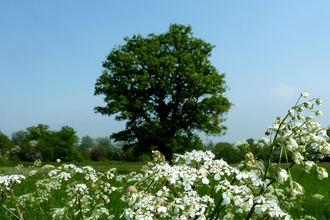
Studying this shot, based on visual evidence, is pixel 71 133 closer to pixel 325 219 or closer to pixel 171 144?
pixel 171 144

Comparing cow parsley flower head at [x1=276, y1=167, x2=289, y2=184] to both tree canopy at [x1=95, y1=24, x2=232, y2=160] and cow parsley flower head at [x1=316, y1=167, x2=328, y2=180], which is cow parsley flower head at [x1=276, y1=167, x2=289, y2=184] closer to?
cow parsley flower head at [x1=316, y1=167, x2=328, y2=180]

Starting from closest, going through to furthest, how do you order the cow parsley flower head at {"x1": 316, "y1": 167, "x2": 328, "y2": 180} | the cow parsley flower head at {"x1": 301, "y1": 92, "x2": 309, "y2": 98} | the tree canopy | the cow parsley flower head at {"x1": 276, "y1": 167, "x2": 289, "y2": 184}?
the cow parsley flower head at {"x1": 276, "y1": 167, "x2": 289, "y2": 184}
the cow parsley flower head at {"x1": 316, "y1": 167, "x2": 328, "y2": 180}
the cow parsley flower head at {"x1": 301, "y1": 92, "x2": 309, "y2": 98}
the tree canopy

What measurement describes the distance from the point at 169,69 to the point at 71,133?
3872 cm

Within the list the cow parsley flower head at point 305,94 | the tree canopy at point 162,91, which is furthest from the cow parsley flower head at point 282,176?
the tree canopy at point 162,91

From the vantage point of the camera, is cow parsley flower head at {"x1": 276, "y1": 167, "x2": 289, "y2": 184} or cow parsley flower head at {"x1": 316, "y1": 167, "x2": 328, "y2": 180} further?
cow parsley flower head at {"x1": 316, "y1": 167, "x2": 328, "y2": 180}

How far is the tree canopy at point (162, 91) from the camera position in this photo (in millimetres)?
35750

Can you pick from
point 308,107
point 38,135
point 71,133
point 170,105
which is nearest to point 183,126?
point 170,105

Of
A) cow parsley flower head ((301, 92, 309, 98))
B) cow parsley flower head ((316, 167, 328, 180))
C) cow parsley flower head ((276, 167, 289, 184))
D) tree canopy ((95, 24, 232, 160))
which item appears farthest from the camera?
tree canopy ((95, 24, 232, 160))

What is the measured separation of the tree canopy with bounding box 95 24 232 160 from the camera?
3575cm

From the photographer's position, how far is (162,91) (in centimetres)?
3750

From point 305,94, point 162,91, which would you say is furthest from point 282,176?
point 162,91

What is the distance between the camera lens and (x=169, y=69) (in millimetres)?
36219

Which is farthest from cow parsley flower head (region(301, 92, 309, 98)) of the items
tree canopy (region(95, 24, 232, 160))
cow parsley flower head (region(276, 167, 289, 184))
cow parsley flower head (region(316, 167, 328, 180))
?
tree canopy (region(95, 24, 232, 160))

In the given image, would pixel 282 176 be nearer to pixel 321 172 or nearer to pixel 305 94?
pixel 321 172
